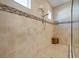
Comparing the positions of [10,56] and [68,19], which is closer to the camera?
[10,56]

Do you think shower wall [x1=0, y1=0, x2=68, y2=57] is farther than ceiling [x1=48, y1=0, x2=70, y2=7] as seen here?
No

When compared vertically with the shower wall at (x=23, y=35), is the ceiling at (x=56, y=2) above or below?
above

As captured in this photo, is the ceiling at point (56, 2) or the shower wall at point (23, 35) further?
the ceiling at point (56, 2)

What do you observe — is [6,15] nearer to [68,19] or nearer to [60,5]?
[60,5]

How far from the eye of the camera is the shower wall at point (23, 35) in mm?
1250

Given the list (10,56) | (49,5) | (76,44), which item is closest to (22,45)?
(10,56)

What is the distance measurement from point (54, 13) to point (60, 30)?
457 mm

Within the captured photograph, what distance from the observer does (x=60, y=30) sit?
253cm

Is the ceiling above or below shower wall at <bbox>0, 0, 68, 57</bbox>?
above

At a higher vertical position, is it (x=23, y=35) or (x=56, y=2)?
(x=56, y=2)

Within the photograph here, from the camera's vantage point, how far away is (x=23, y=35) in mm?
1599

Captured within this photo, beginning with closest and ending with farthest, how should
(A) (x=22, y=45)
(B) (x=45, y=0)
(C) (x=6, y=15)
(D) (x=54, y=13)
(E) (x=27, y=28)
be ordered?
(C) (x=6, y=15) → (A) (x=22, y=45) → (E) (x=27, y=28) → (B) (x=45, y=0) → (D) (x=54, y=13)

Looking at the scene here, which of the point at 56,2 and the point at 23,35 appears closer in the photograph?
the point at 23,35

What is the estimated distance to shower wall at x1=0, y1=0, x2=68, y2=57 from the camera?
125 cm
